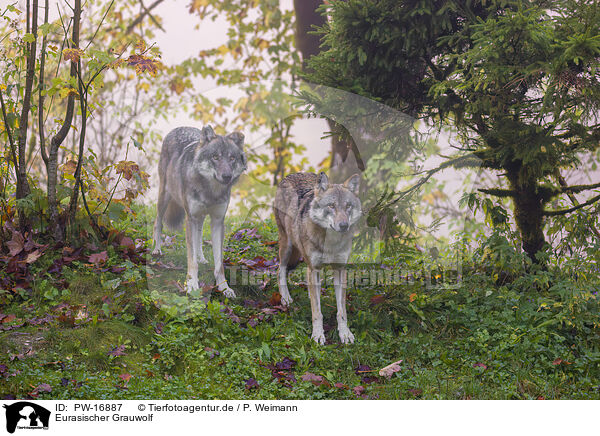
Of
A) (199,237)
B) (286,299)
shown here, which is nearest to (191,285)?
(199,237)

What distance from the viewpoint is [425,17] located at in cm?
599

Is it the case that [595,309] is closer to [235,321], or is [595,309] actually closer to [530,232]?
[530,232]

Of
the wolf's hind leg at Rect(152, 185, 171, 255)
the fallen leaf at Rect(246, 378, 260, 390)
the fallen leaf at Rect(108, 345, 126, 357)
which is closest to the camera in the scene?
the fallen leaf at Rect(246, 378, 260, 390)

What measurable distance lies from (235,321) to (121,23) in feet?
30.6

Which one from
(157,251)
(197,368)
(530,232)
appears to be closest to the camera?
(197,368)

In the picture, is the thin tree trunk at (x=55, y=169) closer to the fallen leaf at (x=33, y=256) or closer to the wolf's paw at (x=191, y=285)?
the fallen leaf at (x=33, y=256)

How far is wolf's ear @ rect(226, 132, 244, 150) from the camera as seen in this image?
19.7 ft

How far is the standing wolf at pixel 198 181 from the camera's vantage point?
5.96 m

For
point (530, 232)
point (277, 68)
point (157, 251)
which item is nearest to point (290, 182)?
point (157, 251)

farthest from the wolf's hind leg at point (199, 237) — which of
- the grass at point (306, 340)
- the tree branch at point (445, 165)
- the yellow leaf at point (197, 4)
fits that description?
the yellow leaf at point (197, 4)

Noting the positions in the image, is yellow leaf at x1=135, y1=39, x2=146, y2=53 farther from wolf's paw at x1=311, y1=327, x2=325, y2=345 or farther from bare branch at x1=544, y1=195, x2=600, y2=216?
bare branch at x1=544, y1=195, x2=600, y2=216

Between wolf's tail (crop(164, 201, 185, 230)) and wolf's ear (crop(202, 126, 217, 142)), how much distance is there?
65.8 inches
